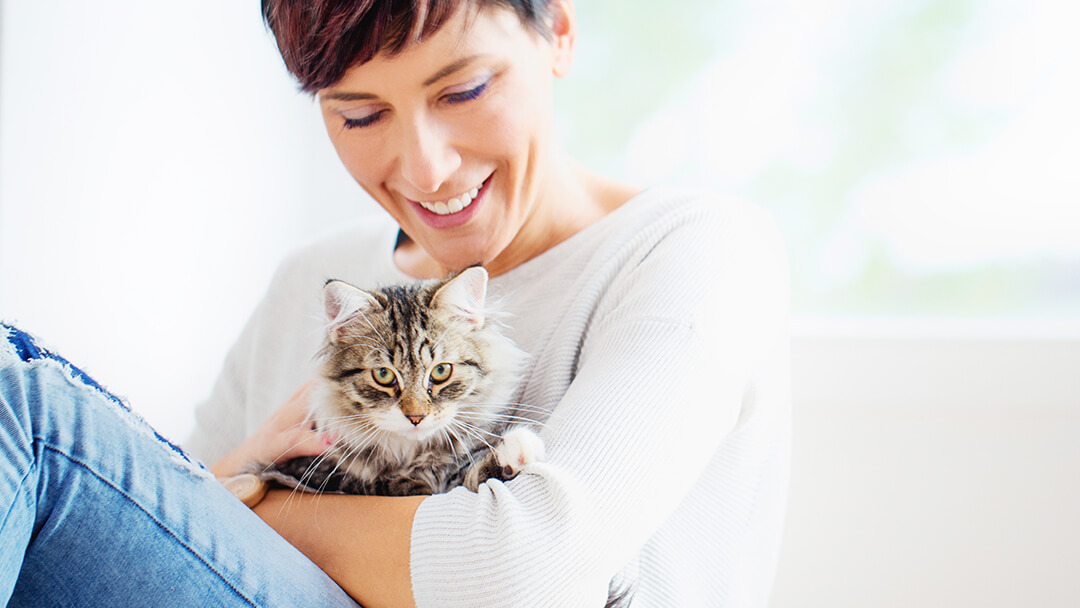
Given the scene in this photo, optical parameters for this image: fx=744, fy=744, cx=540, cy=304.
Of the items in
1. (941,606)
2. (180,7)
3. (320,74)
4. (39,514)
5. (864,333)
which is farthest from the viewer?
(180,7)

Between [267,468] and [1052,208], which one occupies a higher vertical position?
[1052,208]

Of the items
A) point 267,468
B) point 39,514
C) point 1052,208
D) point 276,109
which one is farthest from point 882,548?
point 276,109

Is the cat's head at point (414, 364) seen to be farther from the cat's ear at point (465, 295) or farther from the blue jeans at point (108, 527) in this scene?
the blue jeans at point (108, 527)

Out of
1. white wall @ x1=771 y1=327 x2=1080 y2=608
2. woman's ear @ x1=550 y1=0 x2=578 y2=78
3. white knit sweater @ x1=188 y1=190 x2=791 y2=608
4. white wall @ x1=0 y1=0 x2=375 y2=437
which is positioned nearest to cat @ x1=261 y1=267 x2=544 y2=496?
white knit sweater @ x1=188 y1=190 x2=791 y2=608

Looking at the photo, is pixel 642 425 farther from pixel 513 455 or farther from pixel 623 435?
pixel 513 455

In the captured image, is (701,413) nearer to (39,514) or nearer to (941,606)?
(39,514)

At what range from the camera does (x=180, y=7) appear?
245cm

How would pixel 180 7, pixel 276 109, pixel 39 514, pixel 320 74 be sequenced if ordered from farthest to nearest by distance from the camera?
pixel 276 109 → pixel 180 7 → pixel 320 74 → pixel 39 514

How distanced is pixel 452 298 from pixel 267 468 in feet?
1.50

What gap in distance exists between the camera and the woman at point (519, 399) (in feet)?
3.13

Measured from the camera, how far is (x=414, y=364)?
4.15ft

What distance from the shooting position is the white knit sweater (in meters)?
0.93

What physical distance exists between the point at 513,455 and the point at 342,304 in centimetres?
44

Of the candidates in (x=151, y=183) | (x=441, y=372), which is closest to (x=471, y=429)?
Answer: (x=441, y=372)
